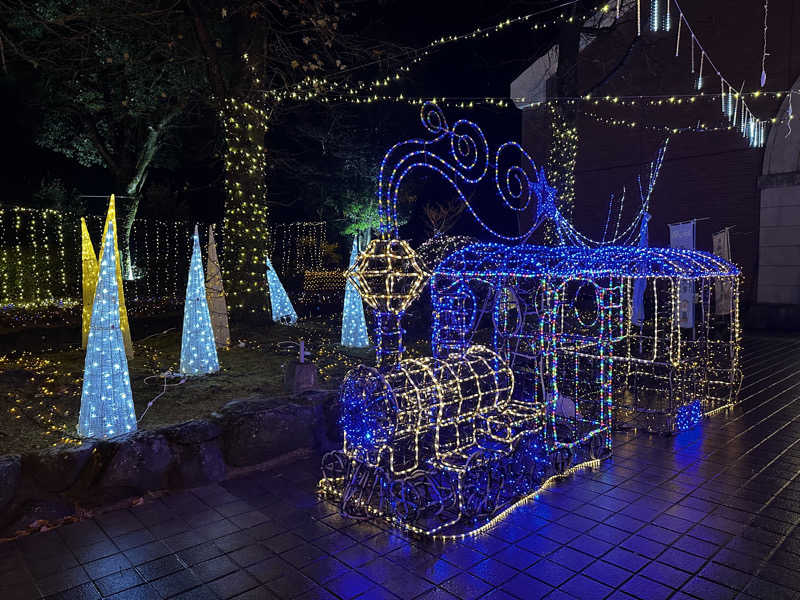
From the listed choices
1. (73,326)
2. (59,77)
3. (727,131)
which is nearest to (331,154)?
(59,77)

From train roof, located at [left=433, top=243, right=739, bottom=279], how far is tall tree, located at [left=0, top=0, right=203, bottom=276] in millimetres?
7771

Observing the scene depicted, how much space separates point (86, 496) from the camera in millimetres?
4832

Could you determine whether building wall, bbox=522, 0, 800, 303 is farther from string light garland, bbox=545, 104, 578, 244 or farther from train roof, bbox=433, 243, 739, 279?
train roof, bbox=433, 243, 739, 279

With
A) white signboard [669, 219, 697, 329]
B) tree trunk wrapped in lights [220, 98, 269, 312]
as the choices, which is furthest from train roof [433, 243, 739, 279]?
white signboard [669, 219, 697, 329]

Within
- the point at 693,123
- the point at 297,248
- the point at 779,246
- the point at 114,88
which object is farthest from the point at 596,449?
the point at 114,88

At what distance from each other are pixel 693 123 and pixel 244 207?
12.8m

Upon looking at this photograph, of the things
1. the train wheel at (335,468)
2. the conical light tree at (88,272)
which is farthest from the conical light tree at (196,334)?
the train wheel at (335,468)

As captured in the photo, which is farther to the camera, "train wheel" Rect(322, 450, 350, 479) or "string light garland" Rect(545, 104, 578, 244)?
"string light garland" Rect(545, 104, 578, 244)

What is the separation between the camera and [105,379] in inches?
217

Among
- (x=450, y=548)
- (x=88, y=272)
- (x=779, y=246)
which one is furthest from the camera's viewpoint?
(x=779, y=246)

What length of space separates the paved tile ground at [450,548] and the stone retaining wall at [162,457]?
0.74 ft

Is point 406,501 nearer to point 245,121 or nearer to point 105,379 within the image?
point 105,379

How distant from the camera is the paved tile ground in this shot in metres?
3.66

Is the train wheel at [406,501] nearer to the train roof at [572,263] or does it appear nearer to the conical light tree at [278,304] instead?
the train roof at [572,263]
